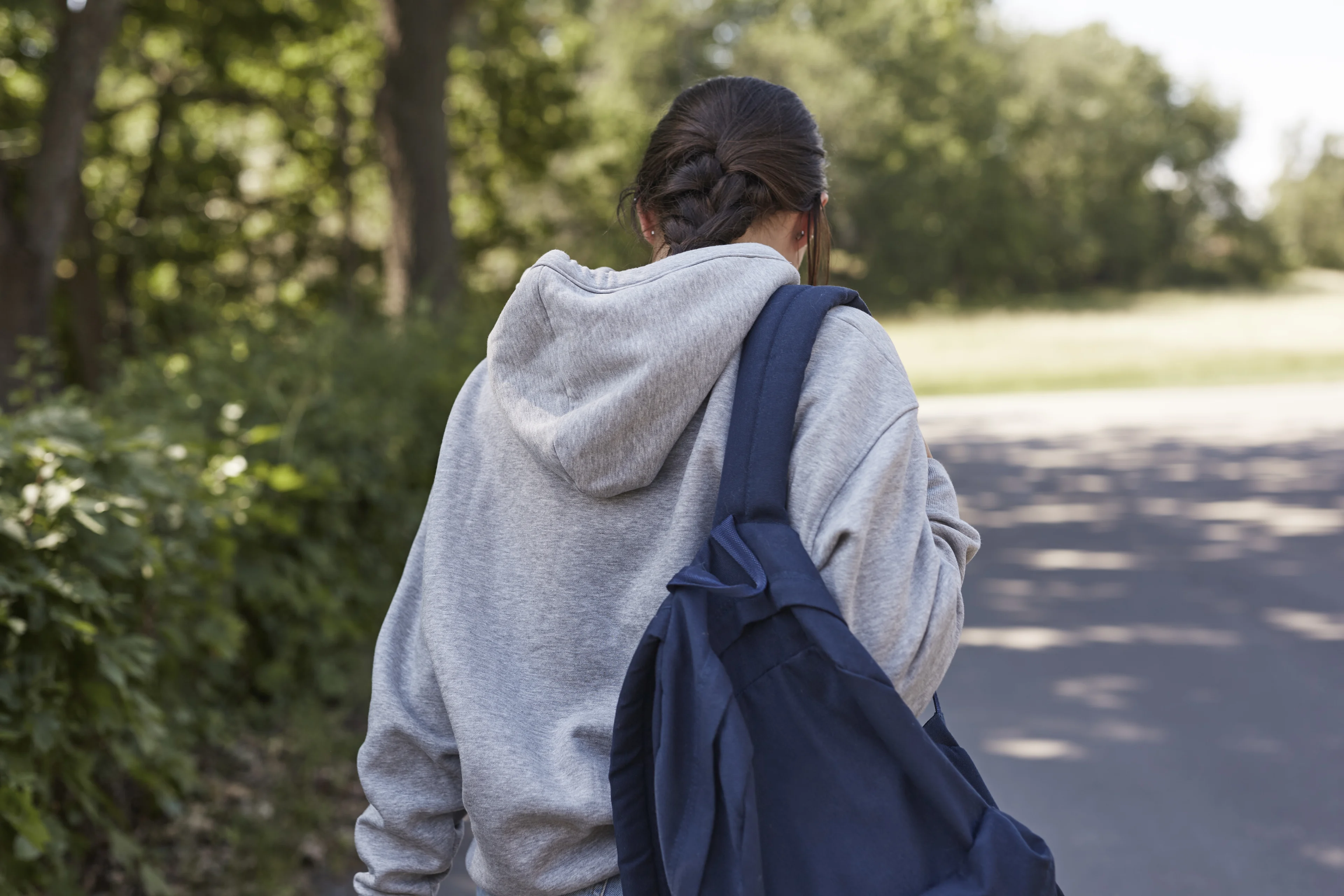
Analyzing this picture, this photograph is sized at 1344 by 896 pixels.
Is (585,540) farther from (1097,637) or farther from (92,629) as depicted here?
(1097,637)

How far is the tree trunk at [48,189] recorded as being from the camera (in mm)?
6586

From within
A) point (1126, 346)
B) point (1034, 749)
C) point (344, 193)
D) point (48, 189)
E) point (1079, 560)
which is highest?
point (344, 193)

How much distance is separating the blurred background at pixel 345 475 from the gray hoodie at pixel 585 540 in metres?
0.74

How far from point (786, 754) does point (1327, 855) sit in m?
3.33

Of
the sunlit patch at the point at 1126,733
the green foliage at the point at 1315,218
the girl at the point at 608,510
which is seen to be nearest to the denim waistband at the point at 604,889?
the girl at the point at 608,510

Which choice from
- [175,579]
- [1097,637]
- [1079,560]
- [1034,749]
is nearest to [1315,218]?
[1079,560]

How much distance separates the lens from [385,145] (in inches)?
410

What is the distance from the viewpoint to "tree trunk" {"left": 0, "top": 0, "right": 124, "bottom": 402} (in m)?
6.59

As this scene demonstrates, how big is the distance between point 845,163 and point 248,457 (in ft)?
150

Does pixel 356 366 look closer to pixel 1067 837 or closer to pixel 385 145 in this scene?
pixel 1067 837

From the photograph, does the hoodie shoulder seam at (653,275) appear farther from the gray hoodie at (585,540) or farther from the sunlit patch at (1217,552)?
the sunlit patch at (1217,552)

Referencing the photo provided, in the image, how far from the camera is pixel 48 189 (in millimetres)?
6668

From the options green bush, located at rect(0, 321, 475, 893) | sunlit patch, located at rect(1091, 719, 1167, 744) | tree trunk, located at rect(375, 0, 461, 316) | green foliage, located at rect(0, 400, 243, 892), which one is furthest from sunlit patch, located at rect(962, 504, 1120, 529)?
green foliage, located at rect(0, 400, 243, 892)

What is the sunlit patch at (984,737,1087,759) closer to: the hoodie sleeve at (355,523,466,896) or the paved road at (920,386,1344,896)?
the paved road at (920,386,1344,896)
